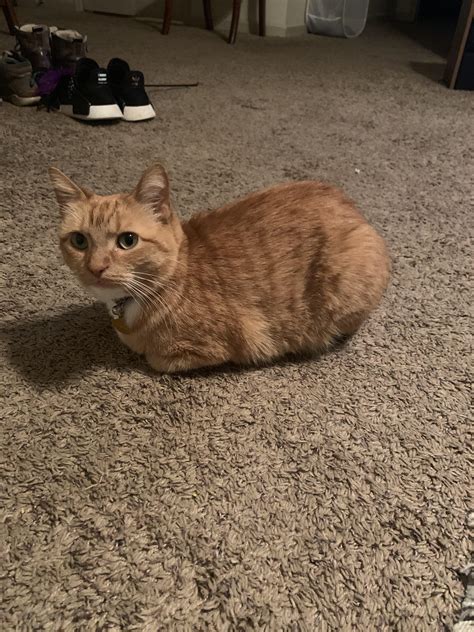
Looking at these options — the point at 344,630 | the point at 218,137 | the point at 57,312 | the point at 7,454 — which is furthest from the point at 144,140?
the point at 344,630

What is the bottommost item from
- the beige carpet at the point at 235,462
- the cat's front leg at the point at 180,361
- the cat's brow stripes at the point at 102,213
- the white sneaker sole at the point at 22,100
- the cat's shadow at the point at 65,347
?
the cat's shadow at the point at 65,347

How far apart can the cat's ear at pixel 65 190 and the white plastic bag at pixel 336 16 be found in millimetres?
3745

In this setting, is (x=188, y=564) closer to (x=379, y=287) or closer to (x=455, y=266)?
(x=379, y=287)

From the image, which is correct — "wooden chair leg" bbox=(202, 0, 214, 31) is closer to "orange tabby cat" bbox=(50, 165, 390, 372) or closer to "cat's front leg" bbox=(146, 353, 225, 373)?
"orange tabby cat" bbox=(50, 165, 390, 372)

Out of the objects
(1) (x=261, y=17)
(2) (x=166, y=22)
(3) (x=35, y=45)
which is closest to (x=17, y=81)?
(3) (x=35, y=45)

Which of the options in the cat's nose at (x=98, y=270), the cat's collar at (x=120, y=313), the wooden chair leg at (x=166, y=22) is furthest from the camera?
the wooden chair leg at (x=166, y=22)

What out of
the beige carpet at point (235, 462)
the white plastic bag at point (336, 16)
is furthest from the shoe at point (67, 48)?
the white plastic bag at point (336, 16)

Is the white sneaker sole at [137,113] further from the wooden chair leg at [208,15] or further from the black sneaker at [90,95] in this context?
the wooden chair leg at [208,15]

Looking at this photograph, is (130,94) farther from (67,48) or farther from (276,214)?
(276,214)

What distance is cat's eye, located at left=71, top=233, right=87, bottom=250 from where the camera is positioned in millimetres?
918

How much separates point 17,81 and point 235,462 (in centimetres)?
205

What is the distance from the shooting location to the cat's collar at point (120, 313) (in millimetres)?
996

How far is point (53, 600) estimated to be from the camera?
2.28ft

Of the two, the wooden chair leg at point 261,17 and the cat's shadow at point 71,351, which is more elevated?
the wooden chair leg at point 261,17
